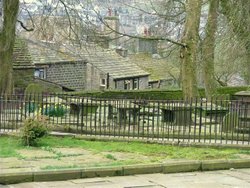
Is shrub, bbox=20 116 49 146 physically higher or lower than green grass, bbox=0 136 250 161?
higher

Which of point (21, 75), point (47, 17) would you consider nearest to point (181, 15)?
point (47, 17)

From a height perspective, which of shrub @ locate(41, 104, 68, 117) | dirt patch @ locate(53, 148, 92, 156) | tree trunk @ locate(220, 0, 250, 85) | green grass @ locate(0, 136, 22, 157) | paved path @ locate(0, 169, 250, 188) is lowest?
paved path @ locate(0, 169, 250, 188)

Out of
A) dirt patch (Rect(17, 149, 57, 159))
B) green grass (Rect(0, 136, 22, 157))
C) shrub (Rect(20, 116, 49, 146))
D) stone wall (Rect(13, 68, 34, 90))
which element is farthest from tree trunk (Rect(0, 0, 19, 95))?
stone wall (Rect(13, 68, 34, 90))

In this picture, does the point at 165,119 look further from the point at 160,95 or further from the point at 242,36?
the point at 160,95

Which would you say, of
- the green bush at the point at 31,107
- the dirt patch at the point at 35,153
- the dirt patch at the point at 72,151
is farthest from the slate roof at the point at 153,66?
the dirt patch at the point at 35,153

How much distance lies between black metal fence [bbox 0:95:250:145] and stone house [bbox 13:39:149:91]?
25.5 meters

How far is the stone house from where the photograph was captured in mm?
43344

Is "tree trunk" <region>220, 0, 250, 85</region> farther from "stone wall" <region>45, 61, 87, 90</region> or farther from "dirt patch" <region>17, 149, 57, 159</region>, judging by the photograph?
"stone wall" <region>45, 61, 87, 90</region>

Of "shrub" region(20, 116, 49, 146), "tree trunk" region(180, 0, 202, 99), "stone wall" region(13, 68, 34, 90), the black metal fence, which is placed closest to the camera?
"shrub" region(20, 116, 49, 146)

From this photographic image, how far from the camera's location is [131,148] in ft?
43.1

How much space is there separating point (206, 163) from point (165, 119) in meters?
5.58

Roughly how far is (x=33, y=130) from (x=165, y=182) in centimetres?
403

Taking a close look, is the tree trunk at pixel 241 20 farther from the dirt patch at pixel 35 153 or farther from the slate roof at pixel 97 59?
the slate roof at pixel 97 59

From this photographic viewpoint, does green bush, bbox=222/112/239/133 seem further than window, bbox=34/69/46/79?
No
